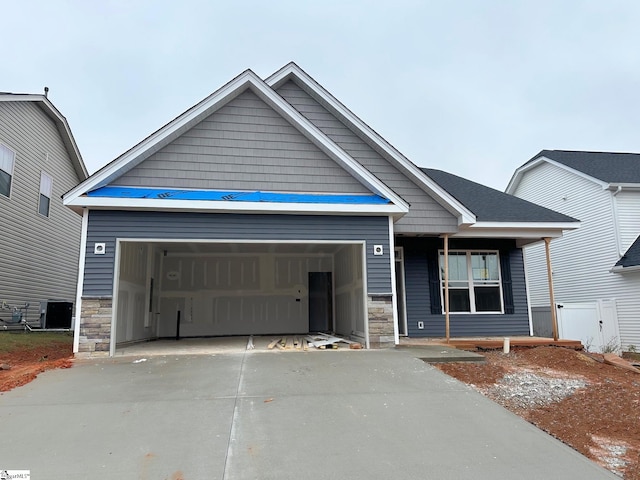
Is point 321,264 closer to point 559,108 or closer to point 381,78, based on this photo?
point 381,78

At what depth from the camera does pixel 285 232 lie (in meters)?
8.84

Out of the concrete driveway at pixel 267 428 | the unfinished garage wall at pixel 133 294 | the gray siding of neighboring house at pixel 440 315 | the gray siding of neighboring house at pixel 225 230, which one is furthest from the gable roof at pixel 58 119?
the gray siding of neighboring house at pixel 440 315

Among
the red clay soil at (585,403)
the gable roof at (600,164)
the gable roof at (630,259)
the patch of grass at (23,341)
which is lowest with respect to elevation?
the red clay soil at (585,403)

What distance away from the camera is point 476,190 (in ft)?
42.3

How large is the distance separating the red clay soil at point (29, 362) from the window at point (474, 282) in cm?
883

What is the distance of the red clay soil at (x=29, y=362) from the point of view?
6257mm

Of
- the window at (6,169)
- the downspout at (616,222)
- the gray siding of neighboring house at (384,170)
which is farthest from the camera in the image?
the downspout at (616,222)

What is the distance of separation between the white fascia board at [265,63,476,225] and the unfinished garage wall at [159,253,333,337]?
4486 millimetres

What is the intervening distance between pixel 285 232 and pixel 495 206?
6.03 meters

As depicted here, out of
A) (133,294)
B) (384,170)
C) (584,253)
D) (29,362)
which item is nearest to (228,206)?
(133,294)

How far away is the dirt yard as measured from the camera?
21.1ft

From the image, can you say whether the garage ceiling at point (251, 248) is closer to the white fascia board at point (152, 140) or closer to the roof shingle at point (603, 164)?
the white fascia board at point (152, 140)

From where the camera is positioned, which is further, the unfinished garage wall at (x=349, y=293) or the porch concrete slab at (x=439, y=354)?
the unfinished garage wall at (x=349, y=293)

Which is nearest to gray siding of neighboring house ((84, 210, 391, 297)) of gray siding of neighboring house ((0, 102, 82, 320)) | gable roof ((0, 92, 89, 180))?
gray siding of neighboring house ((0, 102, 82, 320))
